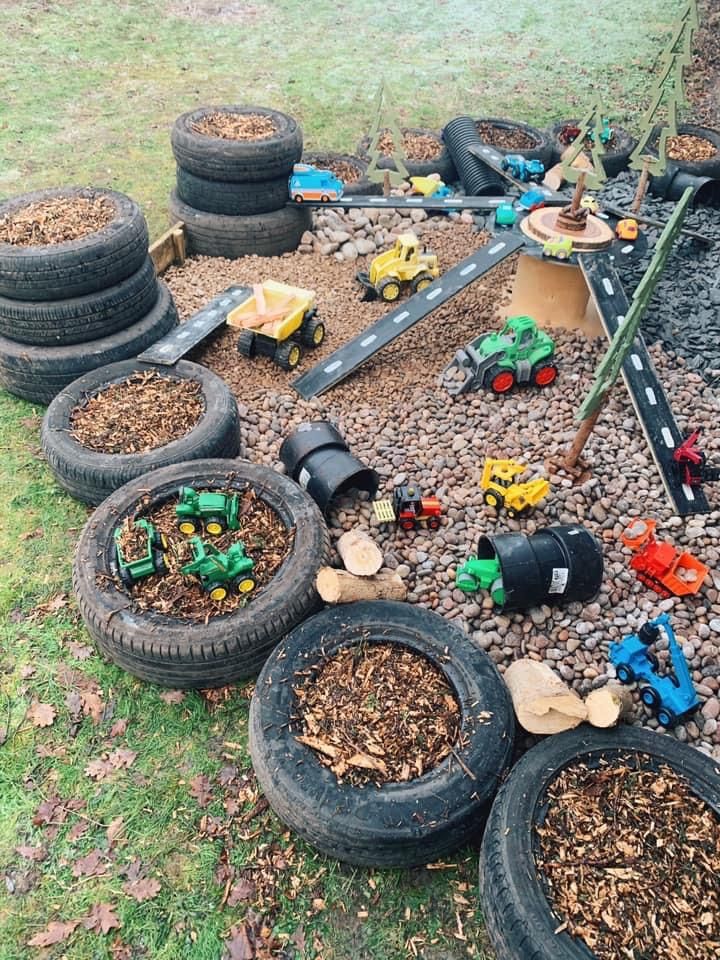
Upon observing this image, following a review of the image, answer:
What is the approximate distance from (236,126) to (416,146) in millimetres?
3332

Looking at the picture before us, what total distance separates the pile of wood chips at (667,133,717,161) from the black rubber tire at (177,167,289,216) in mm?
5355

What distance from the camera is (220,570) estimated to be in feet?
12.5

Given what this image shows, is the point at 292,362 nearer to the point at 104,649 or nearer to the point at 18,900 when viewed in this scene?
the point at 104,649

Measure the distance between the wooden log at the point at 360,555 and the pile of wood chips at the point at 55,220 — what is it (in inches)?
142

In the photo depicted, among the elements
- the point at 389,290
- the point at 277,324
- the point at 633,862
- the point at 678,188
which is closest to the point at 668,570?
the point at 633,862

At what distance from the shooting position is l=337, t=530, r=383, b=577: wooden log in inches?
155

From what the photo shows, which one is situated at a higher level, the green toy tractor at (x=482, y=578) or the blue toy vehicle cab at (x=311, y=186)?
the blue toy vehicle cab at (x=311, y=186)

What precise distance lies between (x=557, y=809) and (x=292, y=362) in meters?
4.39

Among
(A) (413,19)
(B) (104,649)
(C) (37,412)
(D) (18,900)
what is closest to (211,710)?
(B) (104,649)

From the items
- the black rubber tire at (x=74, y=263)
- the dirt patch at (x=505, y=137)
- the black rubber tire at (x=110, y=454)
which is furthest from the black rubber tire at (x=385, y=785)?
the dirt patch at (x=505, y=137)

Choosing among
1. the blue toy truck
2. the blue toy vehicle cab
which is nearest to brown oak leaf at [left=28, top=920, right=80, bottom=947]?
the blue toy truck

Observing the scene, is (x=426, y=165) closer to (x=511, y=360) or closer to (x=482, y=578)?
(x=511, y=360)

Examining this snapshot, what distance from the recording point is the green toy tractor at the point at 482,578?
13.3 ft

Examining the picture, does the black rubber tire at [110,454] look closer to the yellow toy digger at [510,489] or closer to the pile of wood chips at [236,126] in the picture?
the yellow toy digger at [510,489]
